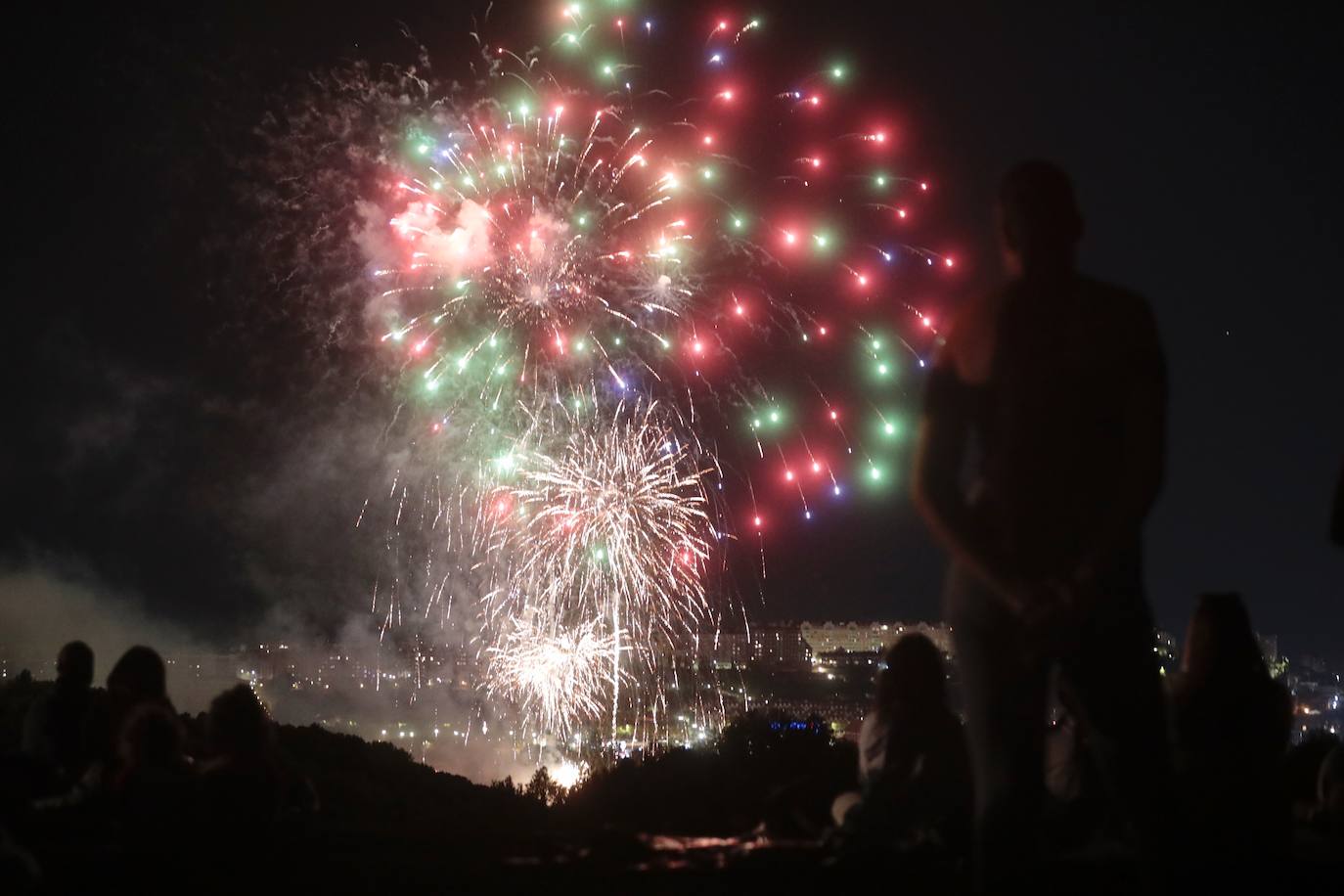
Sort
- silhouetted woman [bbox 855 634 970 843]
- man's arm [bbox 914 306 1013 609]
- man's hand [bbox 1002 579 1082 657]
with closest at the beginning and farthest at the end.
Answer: man's hand [bbox 1002 579 1082 657] → man's arm [bbox 914 306 1013 609] → silhouetted woman [bbox 855 634 970 843]

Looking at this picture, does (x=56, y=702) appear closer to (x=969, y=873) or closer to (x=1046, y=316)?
(x=969, y=873)

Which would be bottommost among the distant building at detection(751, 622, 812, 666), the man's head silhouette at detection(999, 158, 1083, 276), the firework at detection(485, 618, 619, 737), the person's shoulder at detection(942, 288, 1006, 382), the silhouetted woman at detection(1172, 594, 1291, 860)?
the silhouetted woman at detection(1172, 594, 1291, 860)

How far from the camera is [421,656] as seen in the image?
119 m

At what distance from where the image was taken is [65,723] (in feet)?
23.6

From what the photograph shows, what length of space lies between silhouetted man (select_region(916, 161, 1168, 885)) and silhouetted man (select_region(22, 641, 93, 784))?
5.56 meters

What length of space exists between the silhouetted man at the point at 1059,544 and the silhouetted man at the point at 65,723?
18.2ft

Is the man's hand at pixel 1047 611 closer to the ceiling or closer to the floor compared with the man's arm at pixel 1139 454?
closer to the floor

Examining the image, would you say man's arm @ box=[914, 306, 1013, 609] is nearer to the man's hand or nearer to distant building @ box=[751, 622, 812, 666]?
the man's hand

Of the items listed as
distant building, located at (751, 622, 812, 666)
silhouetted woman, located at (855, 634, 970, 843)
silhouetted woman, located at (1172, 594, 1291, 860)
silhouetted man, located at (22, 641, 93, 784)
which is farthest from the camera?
distant building, located at (751, 622, 812, 666)

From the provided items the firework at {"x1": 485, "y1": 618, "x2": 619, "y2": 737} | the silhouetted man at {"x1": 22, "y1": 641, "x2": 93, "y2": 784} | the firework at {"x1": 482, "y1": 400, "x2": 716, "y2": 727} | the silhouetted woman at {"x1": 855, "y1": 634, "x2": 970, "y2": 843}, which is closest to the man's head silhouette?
the silhouetted woman at {"x1": 855, "y1": 634, "x2": 970, "y2": 843}

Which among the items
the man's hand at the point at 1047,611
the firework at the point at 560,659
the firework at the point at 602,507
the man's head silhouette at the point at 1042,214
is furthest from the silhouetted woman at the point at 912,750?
the firework at the point at 560,659

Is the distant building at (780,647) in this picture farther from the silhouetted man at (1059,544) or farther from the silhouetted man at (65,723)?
the silhouetted man at (1059,544)

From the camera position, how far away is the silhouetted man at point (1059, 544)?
3.39 metres

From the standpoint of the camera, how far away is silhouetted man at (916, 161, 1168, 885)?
3393 millimetres
